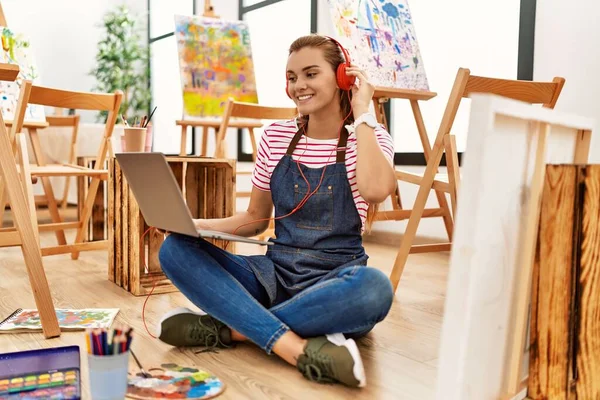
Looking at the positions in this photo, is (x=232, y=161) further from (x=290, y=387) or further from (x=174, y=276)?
(x=290, y=387)

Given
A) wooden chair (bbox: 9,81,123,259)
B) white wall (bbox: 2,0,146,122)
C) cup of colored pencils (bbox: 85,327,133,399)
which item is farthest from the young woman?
white wall (bbox: 2,0,146,122)

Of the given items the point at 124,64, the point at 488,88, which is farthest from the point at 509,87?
the point at 124,64

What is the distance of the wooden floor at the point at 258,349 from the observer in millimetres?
1201

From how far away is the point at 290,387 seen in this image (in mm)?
1199

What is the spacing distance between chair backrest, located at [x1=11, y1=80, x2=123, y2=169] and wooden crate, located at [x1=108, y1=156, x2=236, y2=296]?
1.31 ft

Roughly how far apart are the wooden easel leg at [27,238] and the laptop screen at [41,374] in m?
0.27

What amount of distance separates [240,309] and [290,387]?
0.68 feet

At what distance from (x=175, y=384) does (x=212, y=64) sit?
2489 mm

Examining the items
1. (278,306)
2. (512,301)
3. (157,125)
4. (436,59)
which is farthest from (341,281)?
(157,125)

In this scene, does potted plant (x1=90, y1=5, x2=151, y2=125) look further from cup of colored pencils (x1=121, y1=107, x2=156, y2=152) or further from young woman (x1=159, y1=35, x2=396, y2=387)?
young woman (x1=159, y1=35, x2=396, y2=387)

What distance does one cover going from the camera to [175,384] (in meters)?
1.17

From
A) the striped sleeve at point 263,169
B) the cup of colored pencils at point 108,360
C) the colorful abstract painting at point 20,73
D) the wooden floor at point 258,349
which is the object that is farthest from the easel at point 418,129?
the colorful abstract painting at point 20,73

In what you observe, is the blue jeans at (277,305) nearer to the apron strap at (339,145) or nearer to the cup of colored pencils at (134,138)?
the apron strap at (339,145)

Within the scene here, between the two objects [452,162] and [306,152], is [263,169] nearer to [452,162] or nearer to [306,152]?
[306,152]
